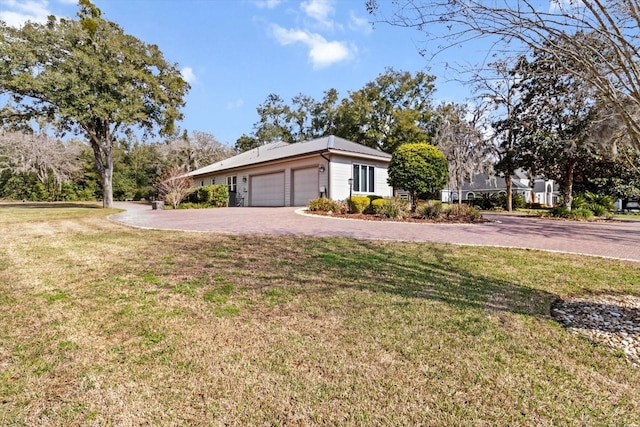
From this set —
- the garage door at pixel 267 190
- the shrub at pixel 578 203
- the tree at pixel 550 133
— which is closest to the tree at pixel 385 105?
the tree at pixel 550 133

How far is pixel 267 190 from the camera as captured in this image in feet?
66.8

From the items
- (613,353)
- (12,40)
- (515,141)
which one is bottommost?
(613,353)

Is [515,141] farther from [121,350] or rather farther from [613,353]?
[121,350]

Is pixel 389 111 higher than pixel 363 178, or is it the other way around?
pixel 389 111

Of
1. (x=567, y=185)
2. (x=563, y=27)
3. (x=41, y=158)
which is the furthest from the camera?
(x=41, y=158)

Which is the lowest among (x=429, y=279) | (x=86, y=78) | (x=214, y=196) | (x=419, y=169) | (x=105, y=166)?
(x=429, y=279)

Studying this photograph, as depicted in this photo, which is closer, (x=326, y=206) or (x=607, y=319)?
(x=607, y=319)

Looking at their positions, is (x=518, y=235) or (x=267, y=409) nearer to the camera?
(x=267, y=409)

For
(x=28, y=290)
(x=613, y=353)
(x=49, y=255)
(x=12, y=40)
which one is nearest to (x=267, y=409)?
(x=613, y=353)

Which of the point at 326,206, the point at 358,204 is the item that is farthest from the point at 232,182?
the point at 358,204

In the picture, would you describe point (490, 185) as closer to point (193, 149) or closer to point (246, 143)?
point (246, 143)

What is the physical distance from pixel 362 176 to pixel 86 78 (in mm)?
14833

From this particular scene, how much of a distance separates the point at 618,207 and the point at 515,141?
19301mm

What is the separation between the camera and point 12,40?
51.2 ft
